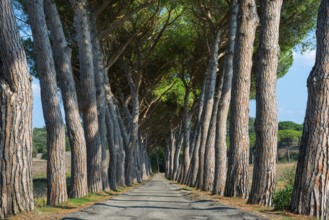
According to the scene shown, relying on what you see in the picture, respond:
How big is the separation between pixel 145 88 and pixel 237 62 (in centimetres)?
2444

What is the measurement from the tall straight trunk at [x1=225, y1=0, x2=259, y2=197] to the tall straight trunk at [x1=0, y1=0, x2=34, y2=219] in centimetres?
734

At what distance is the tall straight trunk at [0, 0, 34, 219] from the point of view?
8.77 metres

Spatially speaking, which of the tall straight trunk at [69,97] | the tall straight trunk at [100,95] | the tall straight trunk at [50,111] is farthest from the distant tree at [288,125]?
the tall straight trunk at [50,111]

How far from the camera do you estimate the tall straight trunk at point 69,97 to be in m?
15.0

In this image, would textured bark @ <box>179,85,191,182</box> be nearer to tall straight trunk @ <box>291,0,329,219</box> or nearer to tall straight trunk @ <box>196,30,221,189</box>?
tall straight trunk @ <box>196,30,221,189</box>

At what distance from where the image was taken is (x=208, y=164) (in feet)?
76.2

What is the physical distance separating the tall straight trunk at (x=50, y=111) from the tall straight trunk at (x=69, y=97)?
2079 millimetres

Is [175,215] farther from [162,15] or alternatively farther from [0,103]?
[162,15]

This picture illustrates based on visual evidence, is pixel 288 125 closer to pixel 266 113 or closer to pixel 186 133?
pixel 186 133

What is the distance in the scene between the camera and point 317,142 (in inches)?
350

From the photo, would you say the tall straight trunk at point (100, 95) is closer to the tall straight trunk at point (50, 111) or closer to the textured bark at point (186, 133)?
the tall straight trunk at point (50, 111)

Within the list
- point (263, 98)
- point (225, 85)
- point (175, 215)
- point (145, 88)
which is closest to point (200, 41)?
point (145, 88)

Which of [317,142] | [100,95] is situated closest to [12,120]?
[317,142]

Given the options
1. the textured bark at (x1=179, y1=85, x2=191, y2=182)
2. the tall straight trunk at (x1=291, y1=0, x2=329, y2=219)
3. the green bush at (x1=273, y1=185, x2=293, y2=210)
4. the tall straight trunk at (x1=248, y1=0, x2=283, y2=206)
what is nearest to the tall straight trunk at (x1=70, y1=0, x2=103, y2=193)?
the tall straight trunk at (x1=248, y1=0, x2=283, y2=206)
